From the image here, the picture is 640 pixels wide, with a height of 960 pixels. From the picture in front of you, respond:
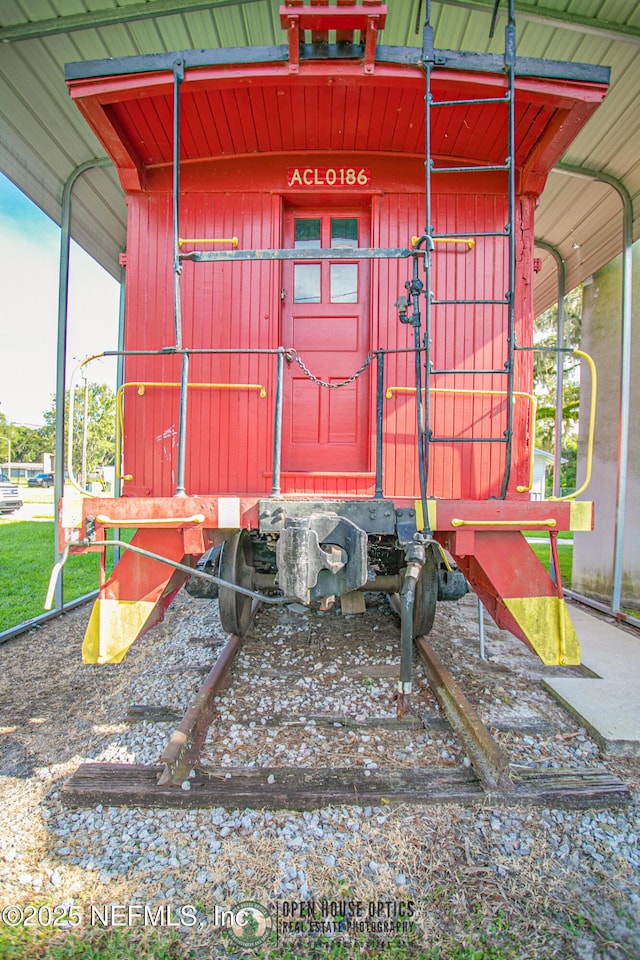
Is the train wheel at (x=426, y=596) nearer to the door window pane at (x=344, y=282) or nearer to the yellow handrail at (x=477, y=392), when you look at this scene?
the yellow handrail at (x=477, y=392)

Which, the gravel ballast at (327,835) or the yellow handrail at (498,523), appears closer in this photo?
the gravel ballast at (327,835)

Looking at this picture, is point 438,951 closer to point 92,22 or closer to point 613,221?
point 92,22

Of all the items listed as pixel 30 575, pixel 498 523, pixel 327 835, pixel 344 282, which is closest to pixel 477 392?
pixel 498 523

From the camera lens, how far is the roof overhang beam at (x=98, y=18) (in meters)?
4.09

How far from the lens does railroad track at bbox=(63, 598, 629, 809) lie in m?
2.39

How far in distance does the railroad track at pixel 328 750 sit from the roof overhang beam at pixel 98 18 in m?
5.25

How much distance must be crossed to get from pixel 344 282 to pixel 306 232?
480 millimetres

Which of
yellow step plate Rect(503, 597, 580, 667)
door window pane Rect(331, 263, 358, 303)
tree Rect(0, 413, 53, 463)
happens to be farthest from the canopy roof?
tree Rect(0, 413, 53, 463)

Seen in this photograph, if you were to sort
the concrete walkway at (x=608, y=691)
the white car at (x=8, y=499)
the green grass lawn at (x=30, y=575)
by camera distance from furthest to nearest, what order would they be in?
the white car at (x=8, y=499), the green grass lawn at (x=30, y=575), the concrete walkway at (x=608, y=691)

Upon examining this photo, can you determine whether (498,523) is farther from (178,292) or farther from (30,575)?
(30,575)

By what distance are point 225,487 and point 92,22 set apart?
4.04 m

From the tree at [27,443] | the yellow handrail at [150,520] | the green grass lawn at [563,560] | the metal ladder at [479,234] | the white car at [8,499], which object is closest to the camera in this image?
the metal ladder at [479,234]

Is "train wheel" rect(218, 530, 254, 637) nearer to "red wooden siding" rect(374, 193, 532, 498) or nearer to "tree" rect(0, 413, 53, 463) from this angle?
"red wooden siding" rect(374, 193, 532, 498)

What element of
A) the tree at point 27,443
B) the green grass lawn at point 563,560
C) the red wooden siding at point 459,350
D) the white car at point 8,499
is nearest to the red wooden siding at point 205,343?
the red wooden siding at point 459,350
